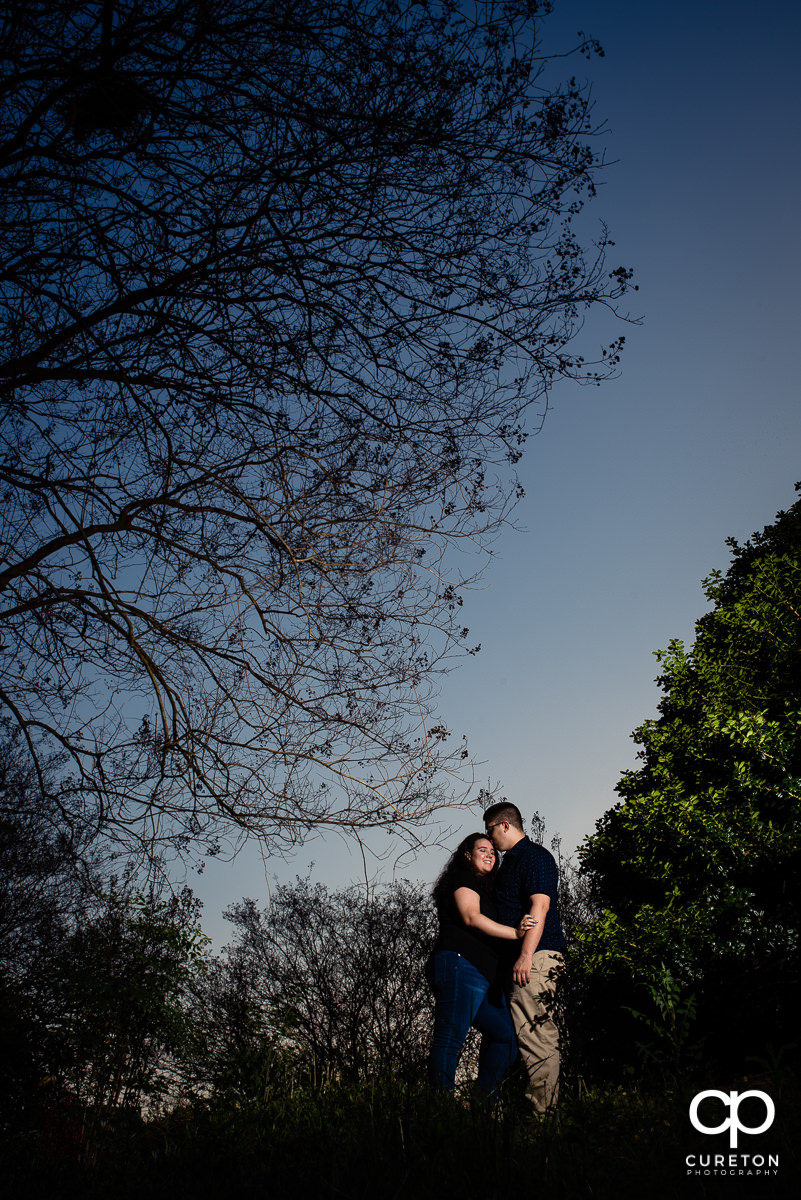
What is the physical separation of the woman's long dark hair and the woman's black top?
0.07 feet

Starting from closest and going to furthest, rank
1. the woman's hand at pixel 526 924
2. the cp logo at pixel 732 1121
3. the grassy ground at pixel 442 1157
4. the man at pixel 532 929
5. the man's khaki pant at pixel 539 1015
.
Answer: the grassy ground at pixel 442 1157 < the cp logo at pixel 732 1121 < the man's khaki pant at pixel 539 1015 < the man at pixel 532 929 < the woman's hand at pixel 526 924

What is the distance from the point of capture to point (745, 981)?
186 inches

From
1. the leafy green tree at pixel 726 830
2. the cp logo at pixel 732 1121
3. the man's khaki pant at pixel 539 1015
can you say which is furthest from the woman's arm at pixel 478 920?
the cp logo at pixel 732 1121

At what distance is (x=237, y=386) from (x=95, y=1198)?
4121mm

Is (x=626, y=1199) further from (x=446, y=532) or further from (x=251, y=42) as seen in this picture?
(x=251, y=42)

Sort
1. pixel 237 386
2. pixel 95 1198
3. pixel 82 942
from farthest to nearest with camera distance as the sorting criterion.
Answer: pixel 82 942, pixel 237 386, pixel 95 1198

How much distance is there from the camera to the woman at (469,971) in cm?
431

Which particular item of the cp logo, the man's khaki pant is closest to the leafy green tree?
the man's khaki pant

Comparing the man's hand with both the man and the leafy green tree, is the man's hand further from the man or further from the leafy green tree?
the leafy green tree

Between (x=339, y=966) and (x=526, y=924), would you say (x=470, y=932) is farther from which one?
(x=339, y=966)

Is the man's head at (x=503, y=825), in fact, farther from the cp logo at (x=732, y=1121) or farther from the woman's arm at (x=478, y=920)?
the cp logo at (x=732, y=1121)

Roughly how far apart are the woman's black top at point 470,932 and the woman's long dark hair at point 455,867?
20 millimetres

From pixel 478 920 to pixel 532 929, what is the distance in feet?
1.13

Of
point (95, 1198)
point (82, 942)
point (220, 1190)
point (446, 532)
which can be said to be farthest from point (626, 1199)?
point (82, 942)
